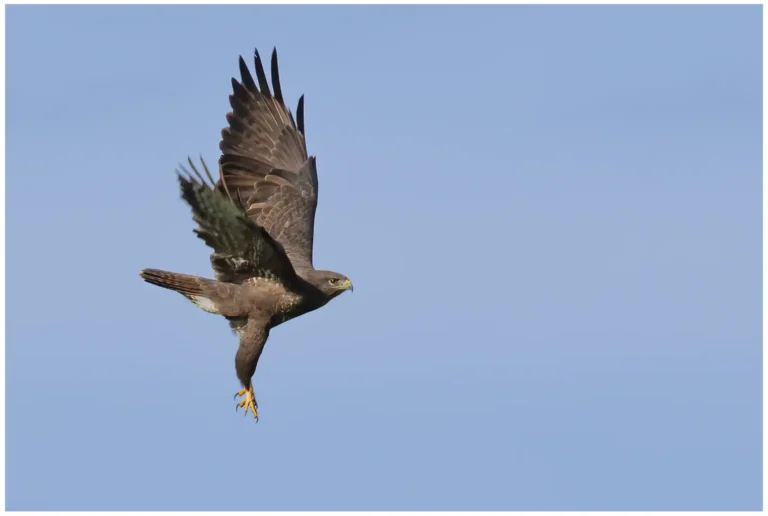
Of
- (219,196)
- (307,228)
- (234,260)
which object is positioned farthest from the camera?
(307,228)

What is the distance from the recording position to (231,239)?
1504 centimetres

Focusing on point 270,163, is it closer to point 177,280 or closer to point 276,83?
point 276,83

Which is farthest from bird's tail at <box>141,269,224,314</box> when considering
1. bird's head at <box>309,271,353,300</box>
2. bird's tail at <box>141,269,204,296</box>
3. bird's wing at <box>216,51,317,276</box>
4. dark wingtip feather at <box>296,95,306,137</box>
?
dark wingtip feather at <box>296,95,306,137</box>

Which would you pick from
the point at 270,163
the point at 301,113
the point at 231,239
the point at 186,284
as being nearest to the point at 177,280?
the point at 186,284

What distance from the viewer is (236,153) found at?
58.9ft

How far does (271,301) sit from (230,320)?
0.69 meters

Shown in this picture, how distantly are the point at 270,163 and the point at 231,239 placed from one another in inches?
124

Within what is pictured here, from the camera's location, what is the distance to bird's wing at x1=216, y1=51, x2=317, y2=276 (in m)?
17.5

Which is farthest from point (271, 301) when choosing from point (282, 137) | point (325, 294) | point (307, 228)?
point (282, 137)

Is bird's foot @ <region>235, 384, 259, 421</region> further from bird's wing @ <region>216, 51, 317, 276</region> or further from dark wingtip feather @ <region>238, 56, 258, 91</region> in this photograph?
dark wingtip feather @ <region>238, 56, 258, 91</region>

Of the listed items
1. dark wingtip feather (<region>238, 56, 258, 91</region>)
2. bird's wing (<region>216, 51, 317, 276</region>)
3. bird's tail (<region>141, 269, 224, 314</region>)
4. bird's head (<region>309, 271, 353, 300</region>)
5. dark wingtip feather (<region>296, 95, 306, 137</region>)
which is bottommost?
bird's tail (<region>141, 269, 224, 314</region>)

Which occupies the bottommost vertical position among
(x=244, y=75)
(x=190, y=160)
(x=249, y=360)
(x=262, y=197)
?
(x=249, y=360)

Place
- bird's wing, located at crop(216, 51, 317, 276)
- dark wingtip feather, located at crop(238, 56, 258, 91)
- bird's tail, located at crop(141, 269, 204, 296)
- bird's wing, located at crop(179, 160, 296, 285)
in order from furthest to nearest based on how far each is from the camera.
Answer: dark wingtip feather, located at crop(238, 56, 258, 91)
bird's wing, located at crop(216, 51, 317, 276)
bird's tail, located at crop(141, 269, 204, 296)
bird's wing, located at crop(179, 160, 296, 285)

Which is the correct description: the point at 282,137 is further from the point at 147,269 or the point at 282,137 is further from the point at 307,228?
the point at 147,269
